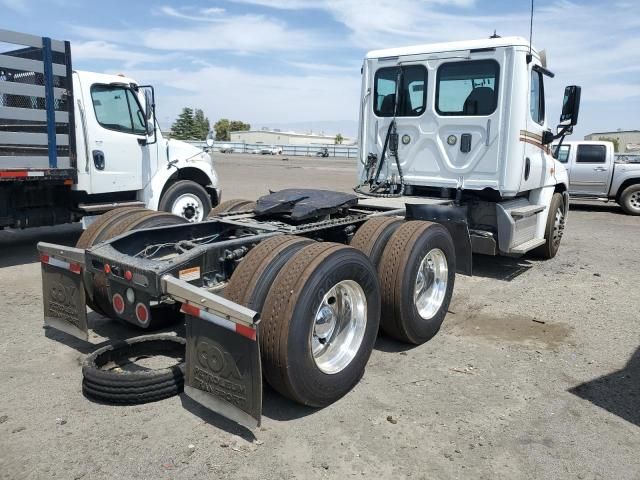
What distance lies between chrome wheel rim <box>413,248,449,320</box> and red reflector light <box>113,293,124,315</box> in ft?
8.20

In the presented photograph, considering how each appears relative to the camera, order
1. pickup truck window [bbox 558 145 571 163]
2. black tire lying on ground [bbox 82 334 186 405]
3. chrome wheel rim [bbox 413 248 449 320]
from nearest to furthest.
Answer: black tire lying on ground [bbox 82 334 186 405]
chrome wheel rim [bbox 413 248 449 320]
pickup truck window [bbox 558 145 571 163]

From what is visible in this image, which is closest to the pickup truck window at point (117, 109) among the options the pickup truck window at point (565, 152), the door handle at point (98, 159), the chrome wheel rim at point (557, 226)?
the door handle at point (98, 159)

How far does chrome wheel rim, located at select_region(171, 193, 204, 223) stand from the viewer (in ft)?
29.6

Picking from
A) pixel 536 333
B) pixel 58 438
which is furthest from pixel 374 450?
Answer: pixel 536 333

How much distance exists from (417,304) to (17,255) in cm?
620

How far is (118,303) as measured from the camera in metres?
3.70

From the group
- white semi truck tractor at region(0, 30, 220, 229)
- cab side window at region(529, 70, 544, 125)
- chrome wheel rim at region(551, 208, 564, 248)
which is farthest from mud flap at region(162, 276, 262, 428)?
chrome wheel rim at region(551, 208, 564, 248)

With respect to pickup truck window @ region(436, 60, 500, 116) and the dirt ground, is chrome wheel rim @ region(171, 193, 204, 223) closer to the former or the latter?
the dirt ground

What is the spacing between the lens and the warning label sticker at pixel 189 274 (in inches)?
139

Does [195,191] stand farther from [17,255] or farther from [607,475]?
[607,475]

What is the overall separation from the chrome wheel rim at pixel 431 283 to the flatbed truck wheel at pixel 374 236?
0.43 meters

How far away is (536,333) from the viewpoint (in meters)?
5.14

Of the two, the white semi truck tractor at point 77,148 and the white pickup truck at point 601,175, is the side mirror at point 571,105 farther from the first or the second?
the white pickup truck at point 601,175

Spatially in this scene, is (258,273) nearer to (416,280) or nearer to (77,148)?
(416,280)
